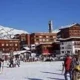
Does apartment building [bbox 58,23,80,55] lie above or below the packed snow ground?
above

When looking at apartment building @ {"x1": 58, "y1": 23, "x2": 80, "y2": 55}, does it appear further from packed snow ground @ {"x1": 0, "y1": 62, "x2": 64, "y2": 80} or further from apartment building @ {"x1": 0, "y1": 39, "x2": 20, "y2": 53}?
packed snow ground @ {"x1": 0, "y1": 62, "x2": 64, "y2": 80}

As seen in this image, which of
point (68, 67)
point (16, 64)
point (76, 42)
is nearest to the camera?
point (68, 67)

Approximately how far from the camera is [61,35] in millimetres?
111250

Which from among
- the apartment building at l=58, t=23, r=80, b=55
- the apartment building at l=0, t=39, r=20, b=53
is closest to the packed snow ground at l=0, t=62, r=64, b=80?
the apartment building at l=58, t=23, r=80, b=55

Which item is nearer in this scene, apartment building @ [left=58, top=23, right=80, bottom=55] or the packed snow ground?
the packed snow ground

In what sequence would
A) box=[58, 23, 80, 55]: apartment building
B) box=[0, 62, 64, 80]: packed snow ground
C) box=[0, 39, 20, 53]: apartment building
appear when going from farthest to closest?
box=[0, 39, 20, 53]: apartment building, box=[58, 23, 80, 55]: apartment building, box=[0, 62, 64, 80]: packed snow ground

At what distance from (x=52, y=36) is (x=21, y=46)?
546 inches

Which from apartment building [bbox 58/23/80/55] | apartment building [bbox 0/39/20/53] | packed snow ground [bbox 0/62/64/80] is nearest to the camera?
packed snow ground [bbox 0/62/64/80]

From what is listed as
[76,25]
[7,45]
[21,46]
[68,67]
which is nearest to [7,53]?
[7,45]

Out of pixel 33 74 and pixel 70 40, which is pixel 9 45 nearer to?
pixel 70 40

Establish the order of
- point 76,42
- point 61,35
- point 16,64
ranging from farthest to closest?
point 61,35, point 76,42, point 16,64

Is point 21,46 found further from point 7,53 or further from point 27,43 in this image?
point 7,53

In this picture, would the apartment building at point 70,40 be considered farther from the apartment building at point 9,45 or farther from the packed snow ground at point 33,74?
the packed snow ground at point 33,74

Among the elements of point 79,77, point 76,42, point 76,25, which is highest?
point 76,25
